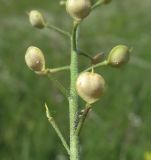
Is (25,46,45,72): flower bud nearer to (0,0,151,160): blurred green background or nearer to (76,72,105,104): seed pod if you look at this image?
(76,72,105,104): seed pod

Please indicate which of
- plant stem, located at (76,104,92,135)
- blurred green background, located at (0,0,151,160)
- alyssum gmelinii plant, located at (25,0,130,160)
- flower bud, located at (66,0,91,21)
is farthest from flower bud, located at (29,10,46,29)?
blurred green background, located at (0,0,151,160)

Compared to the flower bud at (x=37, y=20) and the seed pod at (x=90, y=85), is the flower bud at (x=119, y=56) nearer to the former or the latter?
the seed pod at (x=90, y=85)

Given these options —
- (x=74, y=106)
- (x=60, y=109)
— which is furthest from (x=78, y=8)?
(x=60, y=109)

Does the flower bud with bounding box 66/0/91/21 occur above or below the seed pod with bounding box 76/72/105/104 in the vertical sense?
above

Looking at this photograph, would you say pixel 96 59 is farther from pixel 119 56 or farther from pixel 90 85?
pixel 90 85

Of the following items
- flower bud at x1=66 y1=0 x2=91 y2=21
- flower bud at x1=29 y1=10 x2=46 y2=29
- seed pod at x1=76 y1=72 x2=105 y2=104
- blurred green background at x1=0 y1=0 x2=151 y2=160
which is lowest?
blurred green background at x1=0 y1=0 x2=151 y2=160

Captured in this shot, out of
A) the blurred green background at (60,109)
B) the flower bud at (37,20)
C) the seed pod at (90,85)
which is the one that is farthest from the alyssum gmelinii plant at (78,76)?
the blurred green background at (60,109)

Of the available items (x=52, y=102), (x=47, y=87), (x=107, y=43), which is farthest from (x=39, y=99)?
(x=107, y=43)
